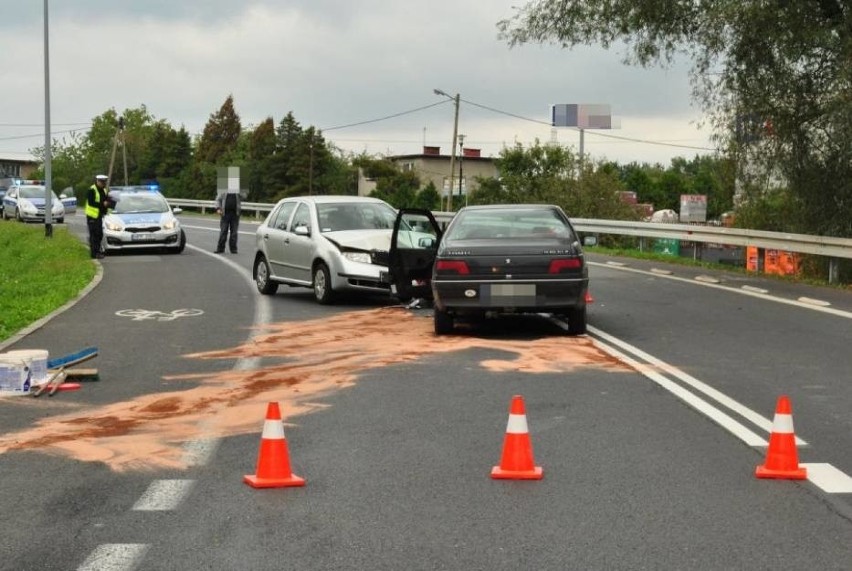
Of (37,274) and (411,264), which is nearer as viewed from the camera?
(411,264)

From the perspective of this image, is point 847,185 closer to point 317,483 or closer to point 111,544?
point 317,483

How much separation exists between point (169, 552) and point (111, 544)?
31 cm

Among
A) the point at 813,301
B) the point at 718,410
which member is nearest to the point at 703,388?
the point at 718,410

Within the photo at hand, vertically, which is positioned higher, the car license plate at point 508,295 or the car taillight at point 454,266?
the car taillight at point 454,266

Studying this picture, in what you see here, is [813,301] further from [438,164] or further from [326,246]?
[438,164]

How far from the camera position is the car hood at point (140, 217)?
95.4ft

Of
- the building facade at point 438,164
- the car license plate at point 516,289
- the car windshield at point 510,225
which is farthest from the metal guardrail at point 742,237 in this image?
the building facade at point 438,164

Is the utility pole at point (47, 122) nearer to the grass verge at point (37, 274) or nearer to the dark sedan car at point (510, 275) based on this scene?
the grass verge at point (37, 274)

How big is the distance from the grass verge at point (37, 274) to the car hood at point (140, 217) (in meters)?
1.16

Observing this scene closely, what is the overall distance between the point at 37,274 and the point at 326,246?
937cm

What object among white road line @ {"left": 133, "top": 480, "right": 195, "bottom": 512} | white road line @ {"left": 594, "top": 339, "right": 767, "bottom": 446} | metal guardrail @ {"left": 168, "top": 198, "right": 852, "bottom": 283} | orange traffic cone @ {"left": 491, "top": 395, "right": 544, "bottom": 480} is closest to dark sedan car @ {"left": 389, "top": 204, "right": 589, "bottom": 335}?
white road line @ {"left": 594, "top": 339, "right": 767, "bottom": 446}

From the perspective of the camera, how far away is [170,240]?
29281mm

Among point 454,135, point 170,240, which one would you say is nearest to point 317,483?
point 170,240

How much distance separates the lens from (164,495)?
6.21 m
